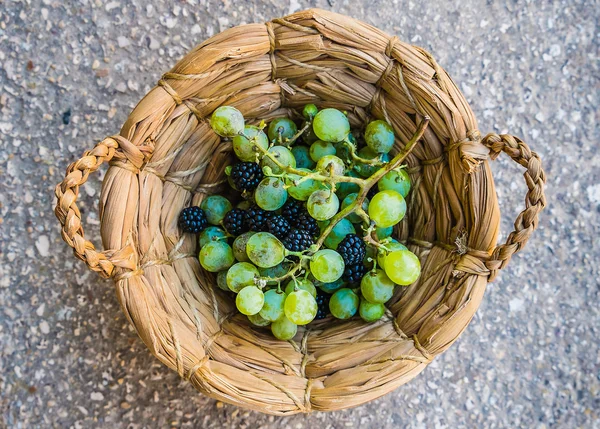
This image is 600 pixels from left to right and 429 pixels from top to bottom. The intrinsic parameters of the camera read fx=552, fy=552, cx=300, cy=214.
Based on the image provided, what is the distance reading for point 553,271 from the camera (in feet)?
4.57

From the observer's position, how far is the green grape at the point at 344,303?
110 cm

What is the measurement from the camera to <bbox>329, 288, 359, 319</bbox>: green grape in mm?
1098

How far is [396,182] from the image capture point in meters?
1.09

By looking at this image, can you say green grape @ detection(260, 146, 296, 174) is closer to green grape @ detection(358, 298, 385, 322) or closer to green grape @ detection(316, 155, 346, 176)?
green grape @ detection(316, 155, 346, 176)

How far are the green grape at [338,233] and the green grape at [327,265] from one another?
2.3 inches

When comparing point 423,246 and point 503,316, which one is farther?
point 503,316

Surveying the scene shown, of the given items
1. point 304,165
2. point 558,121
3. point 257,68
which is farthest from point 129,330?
point 558,121

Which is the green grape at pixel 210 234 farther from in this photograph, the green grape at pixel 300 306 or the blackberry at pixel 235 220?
the green grape at pixel 300 306

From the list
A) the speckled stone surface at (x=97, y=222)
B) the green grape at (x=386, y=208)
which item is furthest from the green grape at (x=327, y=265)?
the speckled stone surface at (x=97, y=222)

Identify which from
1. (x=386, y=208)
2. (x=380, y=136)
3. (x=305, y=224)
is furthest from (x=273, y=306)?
(x=380, y=136)

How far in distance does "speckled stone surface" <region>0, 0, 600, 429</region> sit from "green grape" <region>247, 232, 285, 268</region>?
18.4 inches

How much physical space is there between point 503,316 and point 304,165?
0.64 metres

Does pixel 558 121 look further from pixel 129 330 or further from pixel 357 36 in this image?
pixel 129 330

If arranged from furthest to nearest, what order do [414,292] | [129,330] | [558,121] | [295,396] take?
[558,121]
[129,330]
[414,292]
[295,396]
